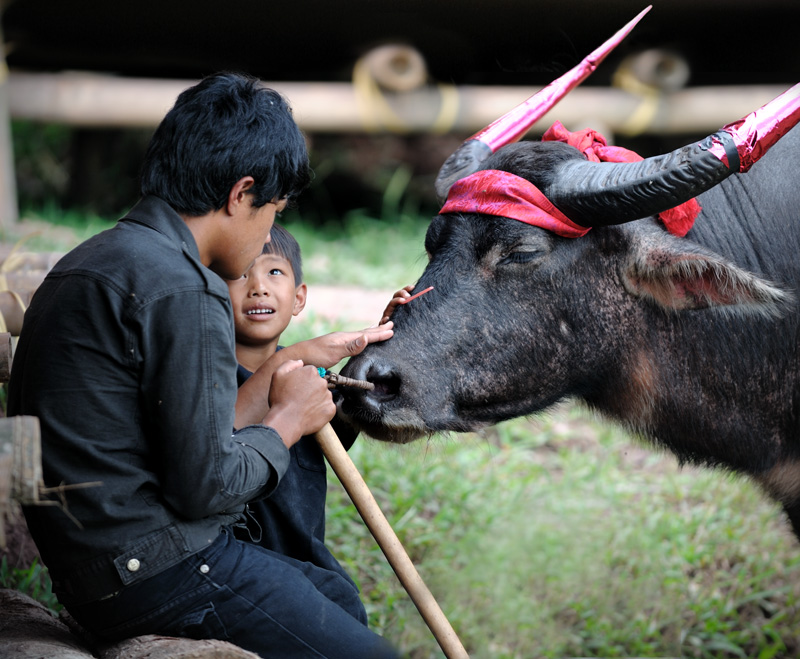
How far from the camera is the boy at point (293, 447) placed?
103 inches

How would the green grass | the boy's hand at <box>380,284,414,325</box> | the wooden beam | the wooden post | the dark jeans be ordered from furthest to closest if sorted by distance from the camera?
the wooden beam < the wooden post < the green grass < the boy's hand at <box>380,284,414,325</box> < the dark jeans

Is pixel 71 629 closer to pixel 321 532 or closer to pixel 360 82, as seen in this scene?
pixel 321 532

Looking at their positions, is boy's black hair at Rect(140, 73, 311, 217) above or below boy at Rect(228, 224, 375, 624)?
above

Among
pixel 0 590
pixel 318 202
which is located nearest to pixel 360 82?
pixel 318 202

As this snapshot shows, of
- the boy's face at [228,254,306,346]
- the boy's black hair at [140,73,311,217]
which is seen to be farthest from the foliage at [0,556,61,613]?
the boy's black hair at [140,73,311,217]

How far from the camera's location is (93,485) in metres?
2.06

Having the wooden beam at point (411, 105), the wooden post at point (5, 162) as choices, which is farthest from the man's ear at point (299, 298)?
the wooden beam at point (411, 105)

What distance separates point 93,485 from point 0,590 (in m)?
0.88

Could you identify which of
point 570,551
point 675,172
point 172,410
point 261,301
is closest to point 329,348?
point 261,301

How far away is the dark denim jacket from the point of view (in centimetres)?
203

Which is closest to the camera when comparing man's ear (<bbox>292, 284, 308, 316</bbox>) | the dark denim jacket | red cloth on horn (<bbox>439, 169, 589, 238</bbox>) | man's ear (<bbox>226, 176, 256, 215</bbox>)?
the dark denim jacket

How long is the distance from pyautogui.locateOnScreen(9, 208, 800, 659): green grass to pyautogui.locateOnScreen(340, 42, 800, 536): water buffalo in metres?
0.58

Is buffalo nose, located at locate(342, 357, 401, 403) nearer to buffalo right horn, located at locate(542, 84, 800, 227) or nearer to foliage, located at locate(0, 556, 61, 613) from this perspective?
buffalo right horn, located at locate(542, 84, 800, 227)

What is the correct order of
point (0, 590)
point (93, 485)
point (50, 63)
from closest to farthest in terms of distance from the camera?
point (93, 485), point (0, 590), point (50, 63)
